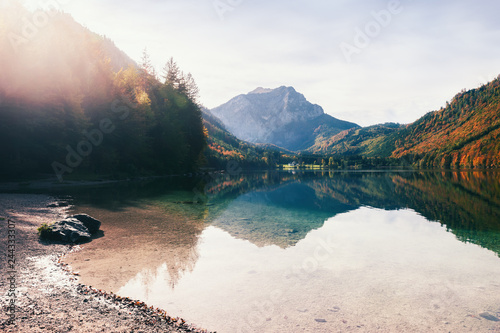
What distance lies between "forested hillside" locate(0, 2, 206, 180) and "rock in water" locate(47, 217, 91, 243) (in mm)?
38795

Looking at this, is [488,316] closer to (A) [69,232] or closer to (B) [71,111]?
(A) [69,232]

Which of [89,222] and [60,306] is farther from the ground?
[89,222]

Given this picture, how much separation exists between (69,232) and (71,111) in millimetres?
44164

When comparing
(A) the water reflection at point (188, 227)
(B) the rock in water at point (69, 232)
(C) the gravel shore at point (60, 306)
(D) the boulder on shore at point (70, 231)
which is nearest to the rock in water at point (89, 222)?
(D) the boulder on shore at point (70, 231)

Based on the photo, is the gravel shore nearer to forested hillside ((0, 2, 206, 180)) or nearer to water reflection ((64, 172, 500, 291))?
water reflection ((64, 172, 500, 291))

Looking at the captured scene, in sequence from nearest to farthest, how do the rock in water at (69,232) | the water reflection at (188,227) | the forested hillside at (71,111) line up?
the water reflection at (188,227) → the rock in water at (69,232) → the forested hillside at (71,111)

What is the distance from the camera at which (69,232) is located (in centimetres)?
1712

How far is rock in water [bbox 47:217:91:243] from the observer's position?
656 inches

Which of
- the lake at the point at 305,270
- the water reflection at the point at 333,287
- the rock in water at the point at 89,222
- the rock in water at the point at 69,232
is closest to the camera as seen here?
the water reflection at the point at 333,287

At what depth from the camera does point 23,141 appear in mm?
46562

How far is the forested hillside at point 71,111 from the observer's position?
1796 inches

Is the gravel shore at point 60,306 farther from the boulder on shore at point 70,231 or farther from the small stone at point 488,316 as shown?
the small stone at point 488,316

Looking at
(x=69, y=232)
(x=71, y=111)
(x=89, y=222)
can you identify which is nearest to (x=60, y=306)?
(x=69, y=232)

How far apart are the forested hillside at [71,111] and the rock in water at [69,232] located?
38.8 m
